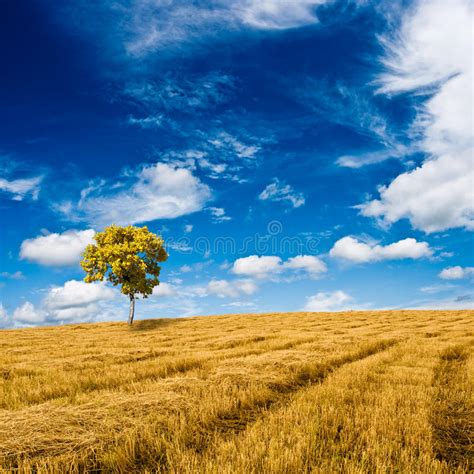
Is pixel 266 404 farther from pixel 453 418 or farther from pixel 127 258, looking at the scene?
pixel 127 258

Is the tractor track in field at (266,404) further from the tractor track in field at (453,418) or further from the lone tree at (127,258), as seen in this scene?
the lone tree at (127,258)

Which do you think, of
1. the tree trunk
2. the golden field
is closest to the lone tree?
the tree trunk

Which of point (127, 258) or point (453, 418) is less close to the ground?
point (127, 258)

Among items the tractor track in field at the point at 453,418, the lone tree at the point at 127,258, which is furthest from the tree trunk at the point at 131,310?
the tractor track in field at the point at 453,418

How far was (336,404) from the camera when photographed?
6.86 m

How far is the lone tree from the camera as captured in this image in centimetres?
3903

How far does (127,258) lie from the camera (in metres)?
38.9

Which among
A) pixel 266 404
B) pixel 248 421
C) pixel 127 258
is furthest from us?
pixel 127 258

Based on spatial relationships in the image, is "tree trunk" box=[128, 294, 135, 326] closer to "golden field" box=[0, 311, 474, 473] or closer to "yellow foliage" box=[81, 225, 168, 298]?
"yellow foliage" box=[81, 225, 168, 298]

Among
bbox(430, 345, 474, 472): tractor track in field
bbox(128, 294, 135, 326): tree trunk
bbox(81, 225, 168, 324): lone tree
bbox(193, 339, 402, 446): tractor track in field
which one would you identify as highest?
bbox(81, 225, 168, 324): lone tree

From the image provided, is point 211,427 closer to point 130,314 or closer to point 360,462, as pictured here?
point 360,462

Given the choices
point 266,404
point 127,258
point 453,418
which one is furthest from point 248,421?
point 127,258

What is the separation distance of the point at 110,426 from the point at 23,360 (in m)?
12.0

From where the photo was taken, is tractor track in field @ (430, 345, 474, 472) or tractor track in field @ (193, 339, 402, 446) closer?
tractor track in field @ (430, 345, 474, 472)
